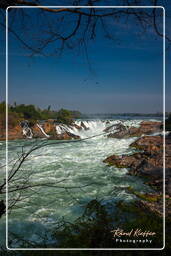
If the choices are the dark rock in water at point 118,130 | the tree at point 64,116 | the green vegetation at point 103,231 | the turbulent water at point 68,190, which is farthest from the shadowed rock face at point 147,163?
the tree at point 64,116

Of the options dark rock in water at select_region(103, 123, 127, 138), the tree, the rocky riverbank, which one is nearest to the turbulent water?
the rocky riverbank

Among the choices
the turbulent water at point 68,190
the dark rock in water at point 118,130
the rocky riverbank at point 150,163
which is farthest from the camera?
the rocky riverbank at point 150,163

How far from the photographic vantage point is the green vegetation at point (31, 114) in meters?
1.67

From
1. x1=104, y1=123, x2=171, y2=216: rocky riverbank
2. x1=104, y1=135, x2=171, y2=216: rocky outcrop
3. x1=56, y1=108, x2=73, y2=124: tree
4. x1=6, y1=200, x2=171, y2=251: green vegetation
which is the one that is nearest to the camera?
x1=6, y1=200, x2=171, y2=251: green vegetation

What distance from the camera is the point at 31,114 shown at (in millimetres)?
1762

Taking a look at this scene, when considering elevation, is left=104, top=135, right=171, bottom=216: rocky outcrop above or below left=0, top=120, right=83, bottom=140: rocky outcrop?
below

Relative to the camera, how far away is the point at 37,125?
1.82 metres

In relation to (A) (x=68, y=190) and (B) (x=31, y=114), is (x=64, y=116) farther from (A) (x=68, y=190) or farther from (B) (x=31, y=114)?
(A) (x=68, y=190)

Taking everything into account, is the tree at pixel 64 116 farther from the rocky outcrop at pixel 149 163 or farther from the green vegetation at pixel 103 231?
the rocky outcrop at pixel 149 163

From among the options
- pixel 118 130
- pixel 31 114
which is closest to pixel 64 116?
pixel 31 114

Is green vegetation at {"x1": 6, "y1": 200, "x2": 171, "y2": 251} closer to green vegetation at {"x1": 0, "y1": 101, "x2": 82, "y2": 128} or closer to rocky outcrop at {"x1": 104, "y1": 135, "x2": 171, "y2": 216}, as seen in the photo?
green vegetation at {"x1": 0, "y1": 101, "x2": 82, "y2": 128}

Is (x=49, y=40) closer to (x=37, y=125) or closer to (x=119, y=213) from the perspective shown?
(x=37, y=125)

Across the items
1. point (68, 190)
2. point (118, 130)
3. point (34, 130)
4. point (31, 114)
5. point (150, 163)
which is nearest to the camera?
point (34, 130)

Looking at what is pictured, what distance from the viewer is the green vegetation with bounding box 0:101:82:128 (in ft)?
5.47
